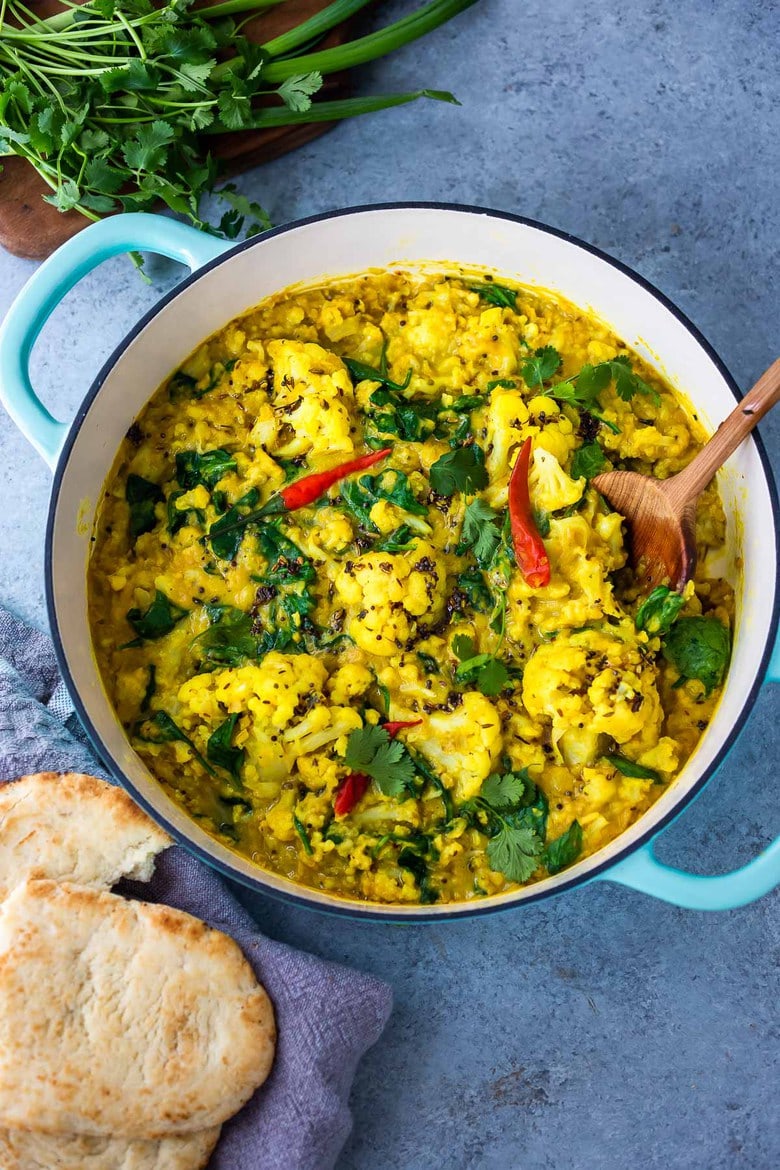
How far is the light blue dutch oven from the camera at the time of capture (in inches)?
113

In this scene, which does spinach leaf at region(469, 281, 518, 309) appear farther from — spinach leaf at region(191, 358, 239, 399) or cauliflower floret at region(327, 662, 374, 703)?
cauliflower floret at region(327, 662, 374, 703)

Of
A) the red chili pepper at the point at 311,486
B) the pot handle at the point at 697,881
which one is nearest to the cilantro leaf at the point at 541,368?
the red chili pepper at the point at 311,486

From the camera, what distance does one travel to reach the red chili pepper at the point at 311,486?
3188mm

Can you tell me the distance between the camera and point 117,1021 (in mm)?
3066

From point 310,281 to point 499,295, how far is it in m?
0.63

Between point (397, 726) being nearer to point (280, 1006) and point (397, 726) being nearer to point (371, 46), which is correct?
point (280, 1006)

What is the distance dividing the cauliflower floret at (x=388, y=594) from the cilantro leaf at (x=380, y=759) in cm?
24

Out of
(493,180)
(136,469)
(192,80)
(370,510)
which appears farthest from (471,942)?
(192,80)

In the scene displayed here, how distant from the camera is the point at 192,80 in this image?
3465 mm

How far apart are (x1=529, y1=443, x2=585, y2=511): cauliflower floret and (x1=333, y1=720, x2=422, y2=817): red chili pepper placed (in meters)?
0.75

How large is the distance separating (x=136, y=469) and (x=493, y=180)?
68.5 inches

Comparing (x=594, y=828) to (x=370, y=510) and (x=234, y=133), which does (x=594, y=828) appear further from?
(x=234, y=133)

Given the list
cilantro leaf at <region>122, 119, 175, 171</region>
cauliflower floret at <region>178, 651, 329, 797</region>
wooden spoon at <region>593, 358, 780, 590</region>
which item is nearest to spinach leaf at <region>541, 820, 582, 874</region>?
cauliflower floret at <region>178, 651, 329, 797</region>

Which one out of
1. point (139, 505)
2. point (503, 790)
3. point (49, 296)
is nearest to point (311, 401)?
point (139, 505)
